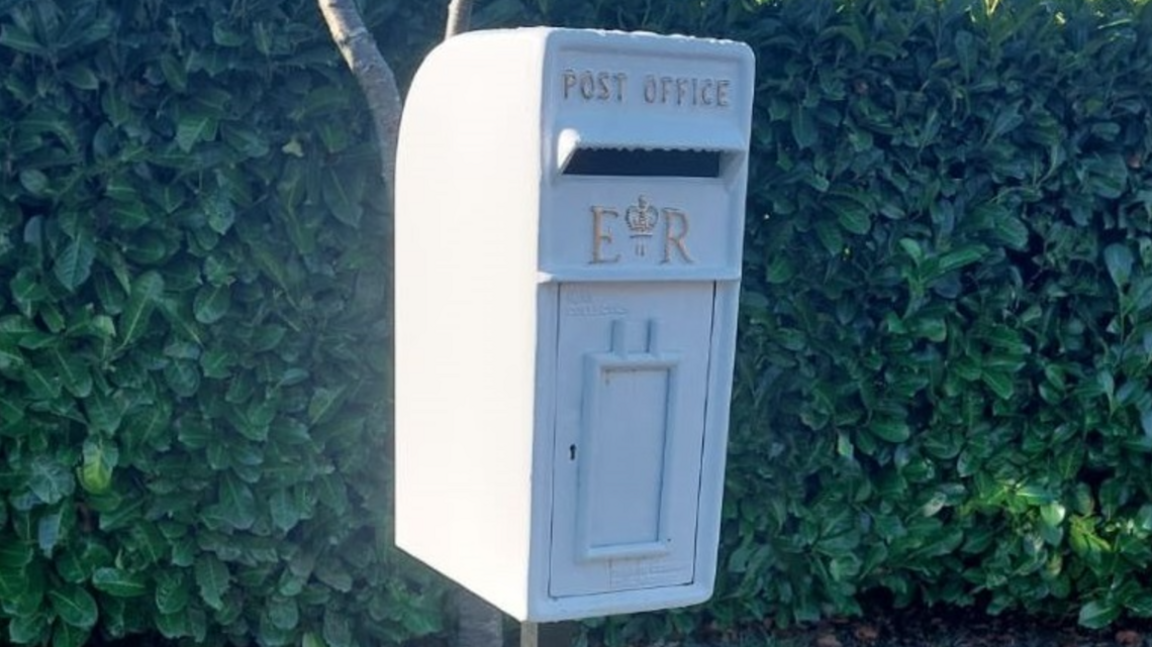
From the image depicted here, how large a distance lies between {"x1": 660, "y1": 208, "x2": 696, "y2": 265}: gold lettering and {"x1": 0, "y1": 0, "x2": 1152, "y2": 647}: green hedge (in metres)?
1.36

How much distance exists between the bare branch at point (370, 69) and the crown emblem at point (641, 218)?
38.1 inches

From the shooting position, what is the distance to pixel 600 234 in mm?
2457

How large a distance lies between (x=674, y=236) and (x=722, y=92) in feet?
0.96

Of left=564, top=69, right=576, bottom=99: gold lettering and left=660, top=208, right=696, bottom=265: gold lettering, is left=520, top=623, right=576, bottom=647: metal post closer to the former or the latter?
left=660, top=208, right=696, bottom=265: gold lettering

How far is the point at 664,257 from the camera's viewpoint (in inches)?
99.5

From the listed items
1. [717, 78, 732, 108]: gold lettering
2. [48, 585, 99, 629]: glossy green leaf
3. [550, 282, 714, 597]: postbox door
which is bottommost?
[48, 585, 99, 629]: glossy green leaf

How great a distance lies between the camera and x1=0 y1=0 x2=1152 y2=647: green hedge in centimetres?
354

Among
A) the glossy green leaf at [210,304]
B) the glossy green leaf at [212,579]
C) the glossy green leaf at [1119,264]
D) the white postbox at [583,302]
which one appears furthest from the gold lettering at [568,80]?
the glossy green leaf at [1119,264]

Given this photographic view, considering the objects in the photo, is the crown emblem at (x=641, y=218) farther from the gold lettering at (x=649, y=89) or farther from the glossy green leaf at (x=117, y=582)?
the glossy green leaf at (x=117, y=582)

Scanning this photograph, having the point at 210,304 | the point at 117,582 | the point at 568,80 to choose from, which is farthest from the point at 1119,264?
the point at 117,582

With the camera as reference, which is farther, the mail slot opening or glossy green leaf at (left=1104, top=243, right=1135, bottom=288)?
glossy green leaf at (left=1104, top=243, right=1135, bottom=288)

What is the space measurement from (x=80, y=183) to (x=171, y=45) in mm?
427

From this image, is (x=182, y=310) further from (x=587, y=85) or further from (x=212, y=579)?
(x=587, y=85)

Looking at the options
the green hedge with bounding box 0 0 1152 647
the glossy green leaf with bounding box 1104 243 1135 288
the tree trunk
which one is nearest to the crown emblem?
the tree trunk
